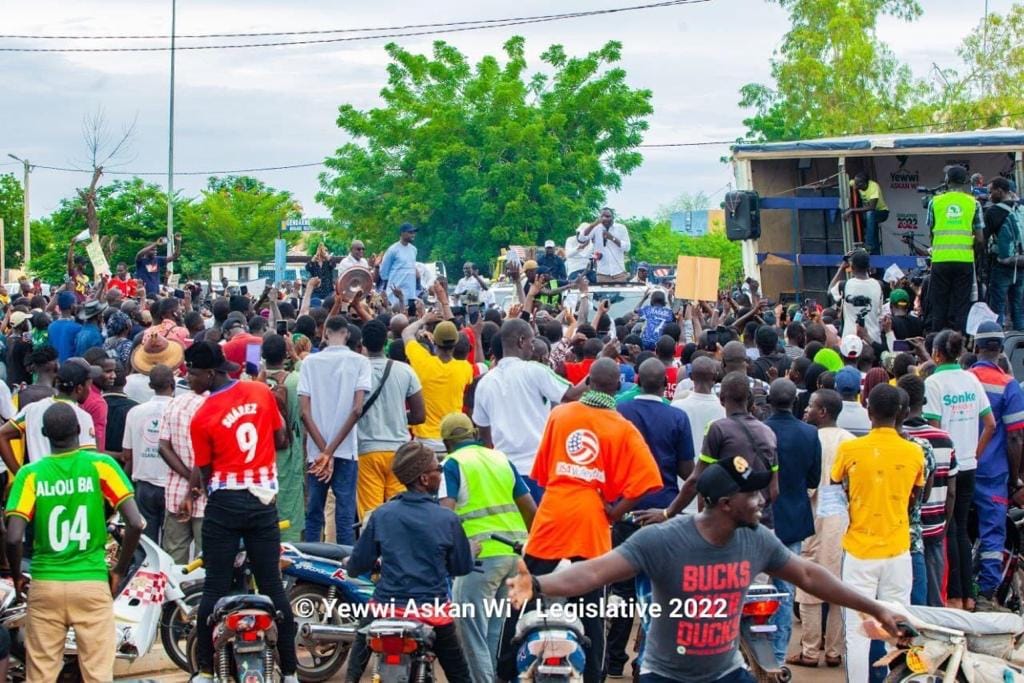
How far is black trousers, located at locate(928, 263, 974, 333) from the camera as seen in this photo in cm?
1505

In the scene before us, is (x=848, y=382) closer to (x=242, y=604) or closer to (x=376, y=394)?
(x=376, y=394)

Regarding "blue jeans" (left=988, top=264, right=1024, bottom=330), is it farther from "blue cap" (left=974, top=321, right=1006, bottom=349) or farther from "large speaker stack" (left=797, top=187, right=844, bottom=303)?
"blue cap" (left=974, top=321, right=1006, bottom=349)

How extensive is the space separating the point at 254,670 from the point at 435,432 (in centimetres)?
413

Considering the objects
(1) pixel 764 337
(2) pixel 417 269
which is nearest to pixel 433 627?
(1) pixel 764 337

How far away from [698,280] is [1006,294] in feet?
10.0

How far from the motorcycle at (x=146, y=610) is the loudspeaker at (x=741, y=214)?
10.8 m

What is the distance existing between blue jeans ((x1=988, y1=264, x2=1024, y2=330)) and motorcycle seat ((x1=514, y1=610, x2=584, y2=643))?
9.32 meters

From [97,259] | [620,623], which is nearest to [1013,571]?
[620,623]

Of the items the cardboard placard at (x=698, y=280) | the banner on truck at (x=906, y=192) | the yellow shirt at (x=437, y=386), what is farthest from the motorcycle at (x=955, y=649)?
the banner on truck at (x=906, y=192)

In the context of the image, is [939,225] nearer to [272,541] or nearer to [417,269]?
[417,269]

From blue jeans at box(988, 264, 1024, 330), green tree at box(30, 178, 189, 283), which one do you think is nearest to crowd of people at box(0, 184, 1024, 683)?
blue jeans at box(988, 264, 1024, 330)

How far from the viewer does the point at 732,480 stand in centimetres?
577

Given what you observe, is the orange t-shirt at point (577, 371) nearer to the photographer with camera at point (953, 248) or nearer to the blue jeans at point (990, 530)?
the blue jeans at point (990, 530)

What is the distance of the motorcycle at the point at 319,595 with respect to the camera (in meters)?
9.11
